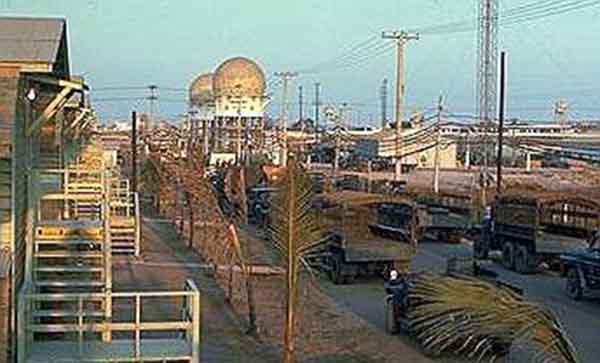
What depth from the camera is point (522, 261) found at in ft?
97.4

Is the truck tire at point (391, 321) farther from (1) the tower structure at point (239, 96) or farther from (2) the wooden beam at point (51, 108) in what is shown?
(1) the tower structure at point (239, 96)

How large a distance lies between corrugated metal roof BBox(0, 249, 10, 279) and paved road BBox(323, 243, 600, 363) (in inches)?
356

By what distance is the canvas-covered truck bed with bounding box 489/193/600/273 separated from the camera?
28953 millimetres

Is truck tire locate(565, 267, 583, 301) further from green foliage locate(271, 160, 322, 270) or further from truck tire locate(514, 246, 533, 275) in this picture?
green foliage locate(271, 160, 322, 270)

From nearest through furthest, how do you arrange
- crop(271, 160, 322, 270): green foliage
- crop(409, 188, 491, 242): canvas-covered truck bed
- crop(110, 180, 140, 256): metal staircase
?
crop(271, 160, 322, 270): green foliage
crop(110, 180, 140, 256): metal staircase
crop(409, 188, 491, 242): canvas-covered truck bed

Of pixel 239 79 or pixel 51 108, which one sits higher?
pixel 239 79

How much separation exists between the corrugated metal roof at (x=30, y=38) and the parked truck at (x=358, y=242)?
43.2 feet

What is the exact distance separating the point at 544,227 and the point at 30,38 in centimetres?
2012

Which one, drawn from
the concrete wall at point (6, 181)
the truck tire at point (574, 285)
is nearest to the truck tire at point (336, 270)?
the truck tire at point (574, 285)

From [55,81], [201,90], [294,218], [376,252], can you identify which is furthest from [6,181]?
[201,90]

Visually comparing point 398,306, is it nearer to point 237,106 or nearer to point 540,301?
point 540,301

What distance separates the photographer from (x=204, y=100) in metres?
95.8

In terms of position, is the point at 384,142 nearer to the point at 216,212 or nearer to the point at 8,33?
the point at 216,212

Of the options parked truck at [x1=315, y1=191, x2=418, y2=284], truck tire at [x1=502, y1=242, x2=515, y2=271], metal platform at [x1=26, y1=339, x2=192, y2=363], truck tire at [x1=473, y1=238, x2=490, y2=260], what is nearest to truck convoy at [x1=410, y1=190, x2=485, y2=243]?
truck tire at [x1=473, y1=238, x2=490, y2=260]
